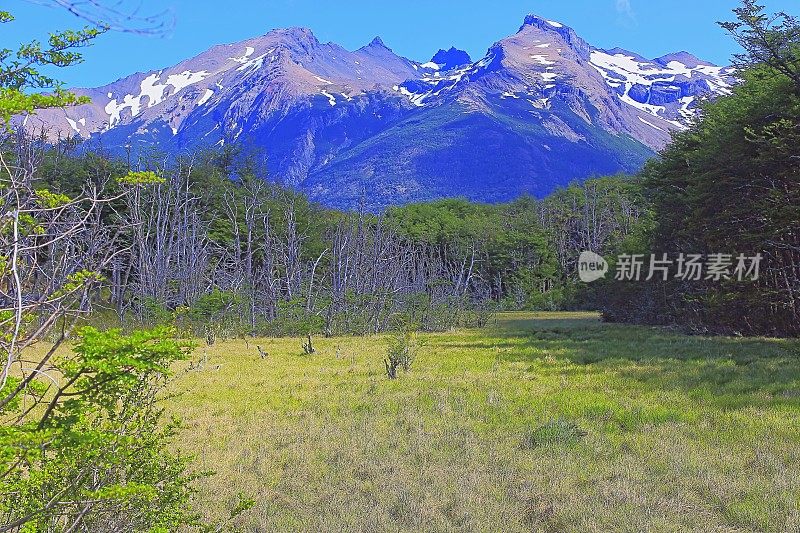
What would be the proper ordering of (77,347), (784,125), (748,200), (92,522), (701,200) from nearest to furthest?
(77,347) → (92,522) → (784,125) → (748,200) → (701,200)

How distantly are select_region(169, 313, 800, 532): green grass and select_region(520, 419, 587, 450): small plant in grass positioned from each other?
27 millimetres

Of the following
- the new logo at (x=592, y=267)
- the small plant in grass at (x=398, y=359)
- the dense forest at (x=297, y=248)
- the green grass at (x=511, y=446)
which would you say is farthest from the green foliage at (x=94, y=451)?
the new logo at (x=592, y=267)

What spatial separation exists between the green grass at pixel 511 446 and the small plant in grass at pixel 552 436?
0.03m

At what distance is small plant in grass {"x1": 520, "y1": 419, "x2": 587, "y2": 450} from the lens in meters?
7.71

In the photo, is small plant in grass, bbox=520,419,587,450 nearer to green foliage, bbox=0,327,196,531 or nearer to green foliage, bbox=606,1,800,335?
green foliage, bbox=0,327,196,531

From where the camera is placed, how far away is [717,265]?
69.2 feet

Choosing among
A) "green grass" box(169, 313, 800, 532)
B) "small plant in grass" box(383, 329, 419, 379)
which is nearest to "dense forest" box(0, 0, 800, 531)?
"green grass" box(169, 313, 800, 532)

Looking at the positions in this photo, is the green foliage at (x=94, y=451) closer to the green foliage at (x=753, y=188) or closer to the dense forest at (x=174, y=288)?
the dense forest at (x=174, y=288)

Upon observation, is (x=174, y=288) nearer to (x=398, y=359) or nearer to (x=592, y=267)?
(x=398, y=359)

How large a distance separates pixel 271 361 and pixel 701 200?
1498 centimetres

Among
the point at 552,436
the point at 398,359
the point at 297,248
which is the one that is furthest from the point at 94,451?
the point at 297,248

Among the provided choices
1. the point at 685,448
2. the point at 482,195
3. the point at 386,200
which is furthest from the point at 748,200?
the point at 482,195

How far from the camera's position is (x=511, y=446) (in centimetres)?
769

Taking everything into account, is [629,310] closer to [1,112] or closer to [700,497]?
[700,497]
